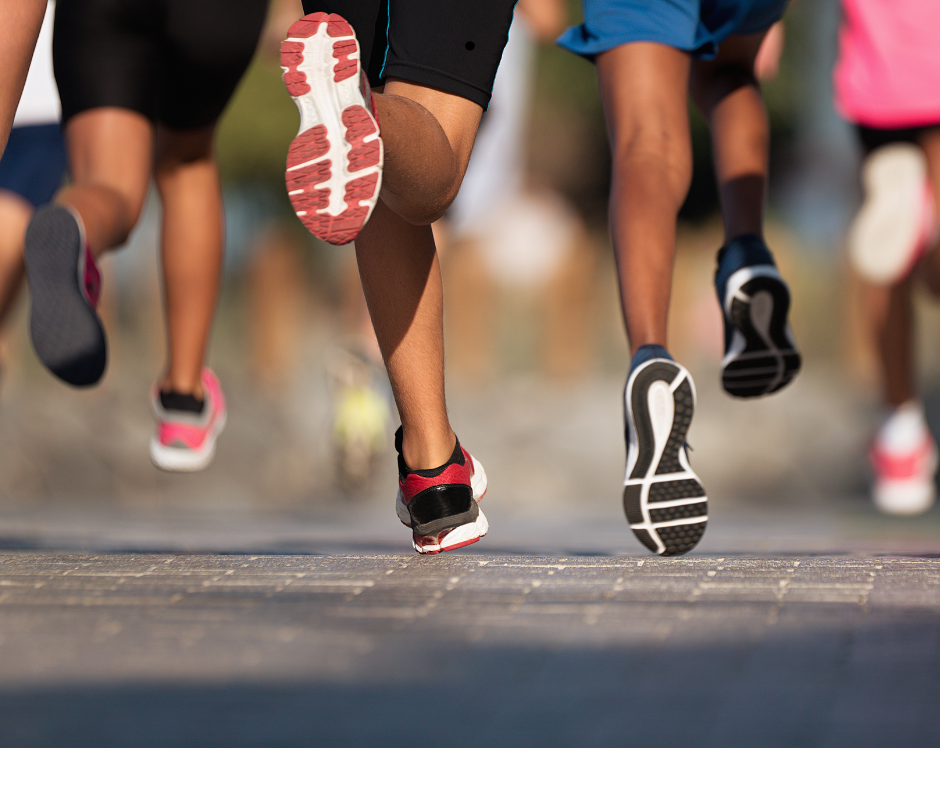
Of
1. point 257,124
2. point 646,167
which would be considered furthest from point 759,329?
point 257,124

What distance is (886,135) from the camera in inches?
174

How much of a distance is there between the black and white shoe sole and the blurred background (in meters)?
1.59

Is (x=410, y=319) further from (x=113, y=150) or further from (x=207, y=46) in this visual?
(x=207, y=46)

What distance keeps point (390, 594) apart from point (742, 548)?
1.80 metres

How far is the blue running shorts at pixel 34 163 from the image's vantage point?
13.0 ft

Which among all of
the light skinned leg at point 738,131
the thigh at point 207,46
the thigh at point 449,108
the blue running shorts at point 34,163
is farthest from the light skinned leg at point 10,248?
the light skinned leg at point 738,131

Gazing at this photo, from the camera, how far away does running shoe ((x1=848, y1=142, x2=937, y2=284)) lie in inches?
176

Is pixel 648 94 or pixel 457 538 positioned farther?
pixel 648 94

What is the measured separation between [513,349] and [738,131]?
11.4 meters

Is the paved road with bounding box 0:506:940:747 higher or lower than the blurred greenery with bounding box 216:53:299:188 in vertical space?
lower

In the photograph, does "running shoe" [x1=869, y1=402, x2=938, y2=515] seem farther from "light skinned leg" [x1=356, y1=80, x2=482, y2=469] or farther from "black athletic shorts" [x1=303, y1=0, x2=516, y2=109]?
"black athletic shorts" [x1=303, y1=0, x2=516, y2=109]

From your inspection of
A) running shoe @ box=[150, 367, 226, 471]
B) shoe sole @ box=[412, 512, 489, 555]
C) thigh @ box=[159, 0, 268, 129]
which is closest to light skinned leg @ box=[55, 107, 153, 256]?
thigh @ box=[159, 0, 268, 129]

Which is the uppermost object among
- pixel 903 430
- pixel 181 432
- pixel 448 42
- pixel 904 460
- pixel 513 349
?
pixel 448 42
